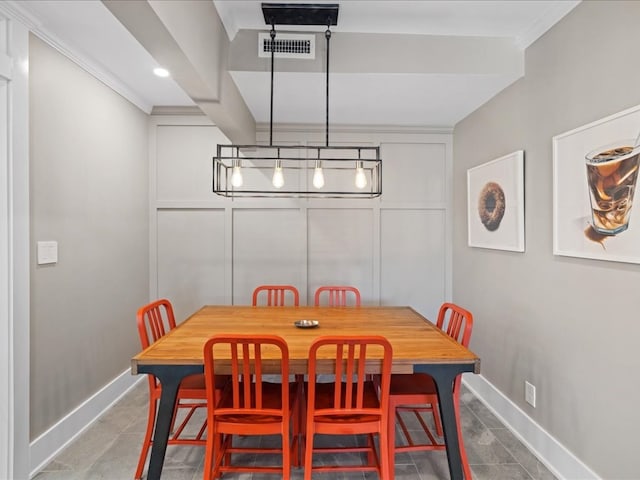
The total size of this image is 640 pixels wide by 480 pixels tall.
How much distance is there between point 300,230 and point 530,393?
2228 millimetres

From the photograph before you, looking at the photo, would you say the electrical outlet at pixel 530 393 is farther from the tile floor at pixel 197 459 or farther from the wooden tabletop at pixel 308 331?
the wooden tabletop at pixel 308 331

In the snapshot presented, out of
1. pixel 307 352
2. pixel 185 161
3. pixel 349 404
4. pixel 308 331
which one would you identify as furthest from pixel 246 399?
pixel 185 161

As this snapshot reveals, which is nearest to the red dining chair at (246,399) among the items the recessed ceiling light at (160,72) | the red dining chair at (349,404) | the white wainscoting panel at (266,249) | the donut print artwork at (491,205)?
the red dining chair at (349,404)

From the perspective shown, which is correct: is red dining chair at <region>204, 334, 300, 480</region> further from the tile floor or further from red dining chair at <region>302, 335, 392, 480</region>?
the tile floor

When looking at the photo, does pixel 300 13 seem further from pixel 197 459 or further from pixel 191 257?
pixel 197 459

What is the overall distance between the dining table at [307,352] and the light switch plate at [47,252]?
841 mm

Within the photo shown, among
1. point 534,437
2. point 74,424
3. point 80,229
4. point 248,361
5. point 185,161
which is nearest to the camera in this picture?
point 248,361

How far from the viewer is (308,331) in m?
2.05

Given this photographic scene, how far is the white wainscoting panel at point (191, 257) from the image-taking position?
3.30 meters

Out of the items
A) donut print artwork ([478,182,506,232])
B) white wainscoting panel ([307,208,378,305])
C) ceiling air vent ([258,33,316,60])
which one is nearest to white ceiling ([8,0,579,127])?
ceiling air vent ([258,33,316,60])

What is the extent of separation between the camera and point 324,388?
6.22 ft

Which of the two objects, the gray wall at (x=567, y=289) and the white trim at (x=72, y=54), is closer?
the gray wall at (x=567, y=289)

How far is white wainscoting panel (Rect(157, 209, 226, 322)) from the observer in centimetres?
330

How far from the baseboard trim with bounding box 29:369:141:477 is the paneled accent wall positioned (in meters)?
0.85
